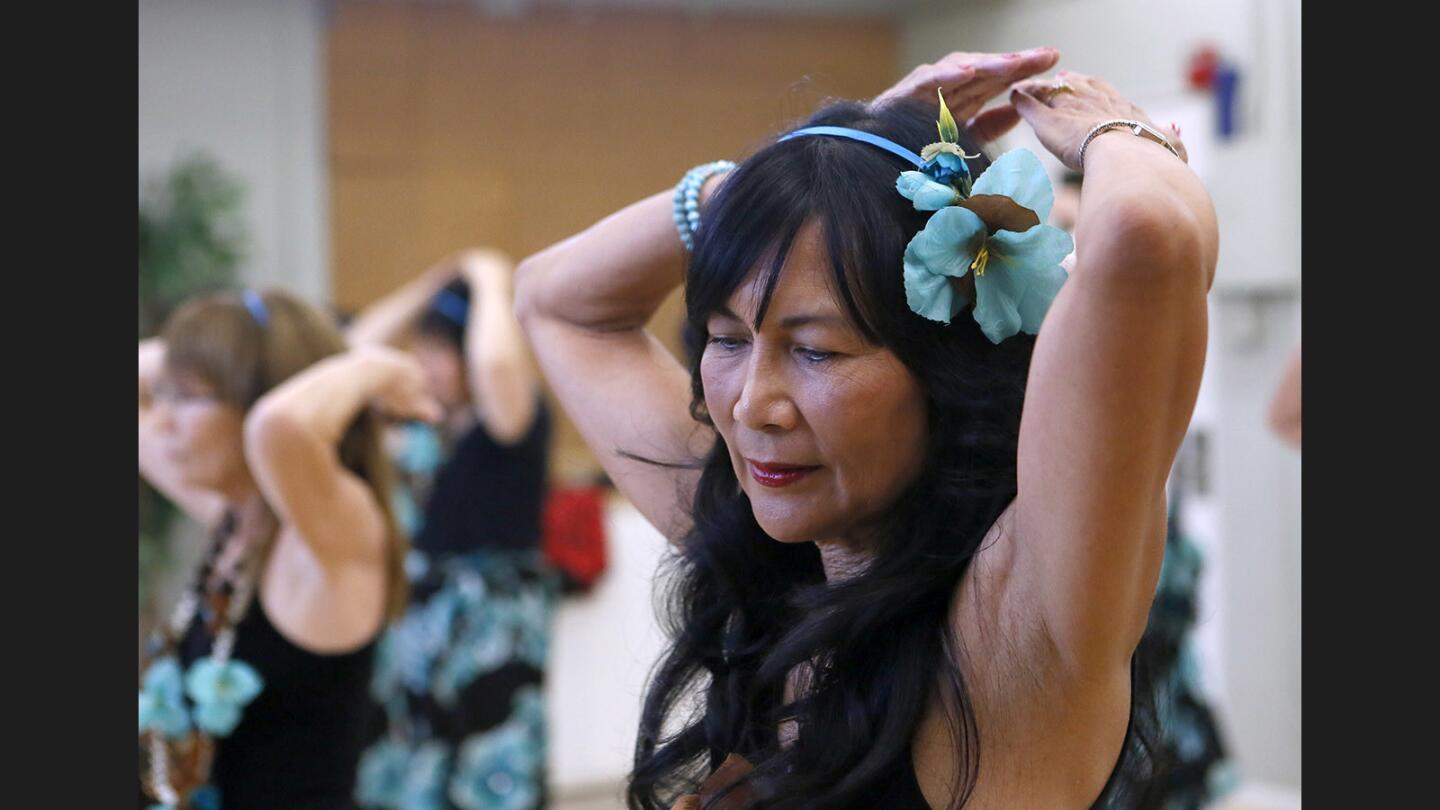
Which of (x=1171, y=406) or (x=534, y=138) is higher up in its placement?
(x=534, y=138)

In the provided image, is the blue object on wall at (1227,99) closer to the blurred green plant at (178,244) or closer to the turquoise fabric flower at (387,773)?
the turquoise fabric flower at (387,773)

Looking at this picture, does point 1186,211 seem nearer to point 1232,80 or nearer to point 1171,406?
point 1171,406

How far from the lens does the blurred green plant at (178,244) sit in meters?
6.14

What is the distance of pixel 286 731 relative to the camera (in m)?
2.46

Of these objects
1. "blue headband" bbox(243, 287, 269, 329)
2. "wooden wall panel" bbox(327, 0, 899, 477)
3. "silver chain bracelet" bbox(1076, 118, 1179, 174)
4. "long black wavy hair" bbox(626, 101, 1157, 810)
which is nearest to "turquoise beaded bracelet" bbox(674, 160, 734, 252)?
"long black wavy hair" bbox(626, 101, 1157, 810)

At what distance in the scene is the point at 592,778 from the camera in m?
5.71

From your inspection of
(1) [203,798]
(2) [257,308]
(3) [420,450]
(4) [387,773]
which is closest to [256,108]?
(3) [420,450]

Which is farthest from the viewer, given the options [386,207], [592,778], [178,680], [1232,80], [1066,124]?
[386,207]

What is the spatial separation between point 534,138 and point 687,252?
5.69 metres

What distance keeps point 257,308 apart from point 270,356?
111 millimetres

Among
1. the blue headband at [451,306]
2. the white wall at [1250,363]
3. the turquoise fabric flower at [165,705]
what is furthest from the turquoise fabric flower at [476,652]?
the white wall at [1250,363]

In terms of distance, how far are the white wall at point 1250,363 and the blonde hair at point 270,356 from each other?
296 centimetres

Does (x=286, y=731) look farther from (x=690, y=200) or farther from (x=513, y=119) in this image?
(x=513, y=119)

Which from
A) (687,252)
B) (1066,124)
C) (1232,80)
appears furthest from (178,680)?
(1232,80)
